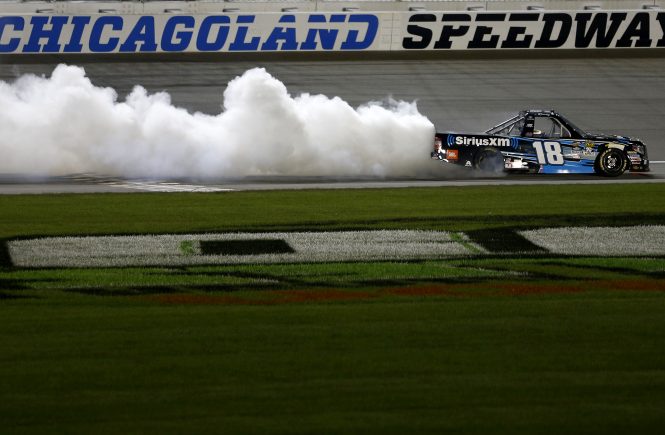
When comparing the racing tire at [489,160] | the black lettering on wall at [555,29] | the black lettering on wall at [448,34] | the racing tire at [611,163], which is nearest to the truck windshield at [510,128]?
the racing tire at [489,160]

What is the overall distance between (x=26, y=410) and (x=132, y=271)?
6182mm

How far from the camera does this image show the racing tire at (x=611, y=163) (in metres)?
25.8

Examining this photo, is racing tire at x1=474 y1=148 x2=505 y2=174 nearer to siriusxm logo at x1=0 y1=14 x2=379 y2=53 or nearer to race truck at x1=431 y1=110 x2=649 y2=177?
race truck at x1=431 y1=110 x2=649 y2=177

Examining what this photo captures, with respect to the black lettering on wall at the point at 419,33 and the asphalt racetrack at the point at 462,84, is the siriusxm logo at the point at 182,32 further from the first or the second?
the black lettering on wall at the point at 419,33

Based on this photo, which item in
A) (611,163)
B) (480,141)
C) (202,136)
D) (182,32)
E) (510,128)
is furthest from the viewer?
(182,32)

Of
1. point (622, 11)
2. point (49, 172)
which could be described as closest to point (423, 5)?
point (622, 11)

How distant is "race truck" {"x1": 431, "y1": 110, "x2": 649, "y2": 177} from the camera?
2523 cm

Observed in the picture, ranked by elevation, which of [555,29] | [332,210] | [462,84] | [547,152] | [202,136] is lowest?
[332,210]

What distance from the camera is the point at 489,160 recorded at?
83.8 feet

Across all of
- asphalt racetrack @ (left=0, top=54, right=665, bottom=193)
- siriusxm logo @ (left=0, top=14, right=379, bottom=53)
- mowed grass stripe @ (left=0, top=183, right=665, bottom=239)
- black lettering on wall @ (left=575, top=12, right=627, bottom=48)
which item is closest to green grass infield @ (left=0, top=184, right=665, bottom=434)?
mowed grass stripe @ (left=0, top=183, right=665, bottom=239)

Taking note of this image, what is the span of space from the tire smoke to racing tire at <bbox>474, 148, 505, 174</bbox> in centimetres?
157

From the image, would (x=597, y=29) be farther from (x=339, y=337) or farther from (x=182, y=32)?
(x=339, y=337)

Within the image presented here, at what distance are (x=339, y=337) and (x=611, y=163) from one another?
1704 centimetres

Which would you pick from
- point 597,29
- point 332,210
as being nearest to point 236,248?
point 332,210
